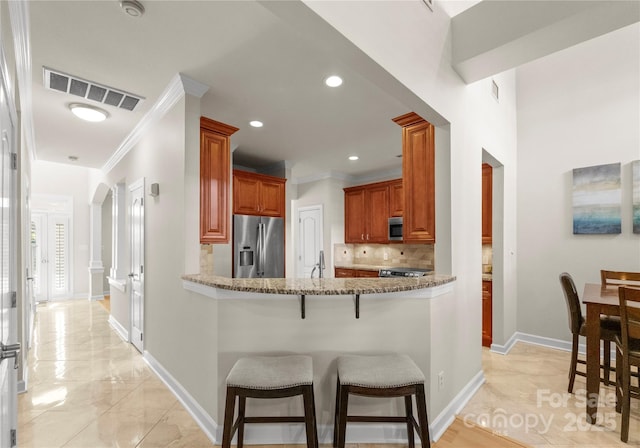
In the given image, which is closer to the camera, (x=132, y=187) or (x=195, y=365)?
(x=195, y=365)

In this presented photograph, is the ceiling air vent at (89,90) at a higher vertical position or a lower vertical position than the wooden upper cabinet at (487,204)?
higher

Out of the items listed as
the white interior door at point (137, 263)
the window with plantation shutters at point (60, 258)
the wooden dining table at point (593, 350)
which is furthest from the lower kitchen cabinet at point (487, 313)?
the window with plantation shutters at point (60, 258)

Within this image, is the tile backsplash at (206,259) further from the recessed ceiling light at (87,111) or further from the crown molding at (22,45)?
the crown molding at (22,45)

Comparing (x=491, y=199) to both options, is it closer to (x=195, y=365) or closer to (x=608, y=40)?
(x=608, y=40)

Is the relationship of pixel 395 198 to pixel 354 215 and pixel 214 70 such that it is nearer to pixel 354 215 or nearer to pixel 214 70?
pixel 354 215

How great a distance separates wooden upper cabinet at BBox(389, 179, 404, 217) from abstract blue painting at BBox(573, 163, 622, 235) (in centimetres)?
232

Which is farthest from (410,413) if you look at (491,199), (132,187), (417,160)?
(132,187)

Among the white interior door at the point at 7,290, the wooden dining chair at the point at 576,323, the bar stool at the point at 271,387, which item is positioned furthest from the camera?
the wooden dining chair at the point at 576,323

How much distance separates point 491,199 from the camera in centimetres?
403

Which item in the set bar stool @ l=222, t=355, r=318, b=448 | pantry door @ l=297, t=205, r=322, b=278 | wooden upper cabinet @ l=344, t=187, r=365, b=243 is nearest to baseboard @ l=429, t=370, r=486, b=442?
bar stool @ l=222, t=355, r=318, b=448

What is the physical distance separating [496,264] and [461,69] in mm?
2388

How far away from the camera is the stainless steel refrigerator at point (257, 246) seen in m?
4.28

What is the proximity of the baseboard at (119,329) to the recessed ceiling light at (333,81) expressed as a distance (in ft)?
13.1

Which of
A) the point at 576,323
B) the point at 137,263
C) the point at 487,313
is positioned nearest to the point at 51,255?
the point at 137,263
